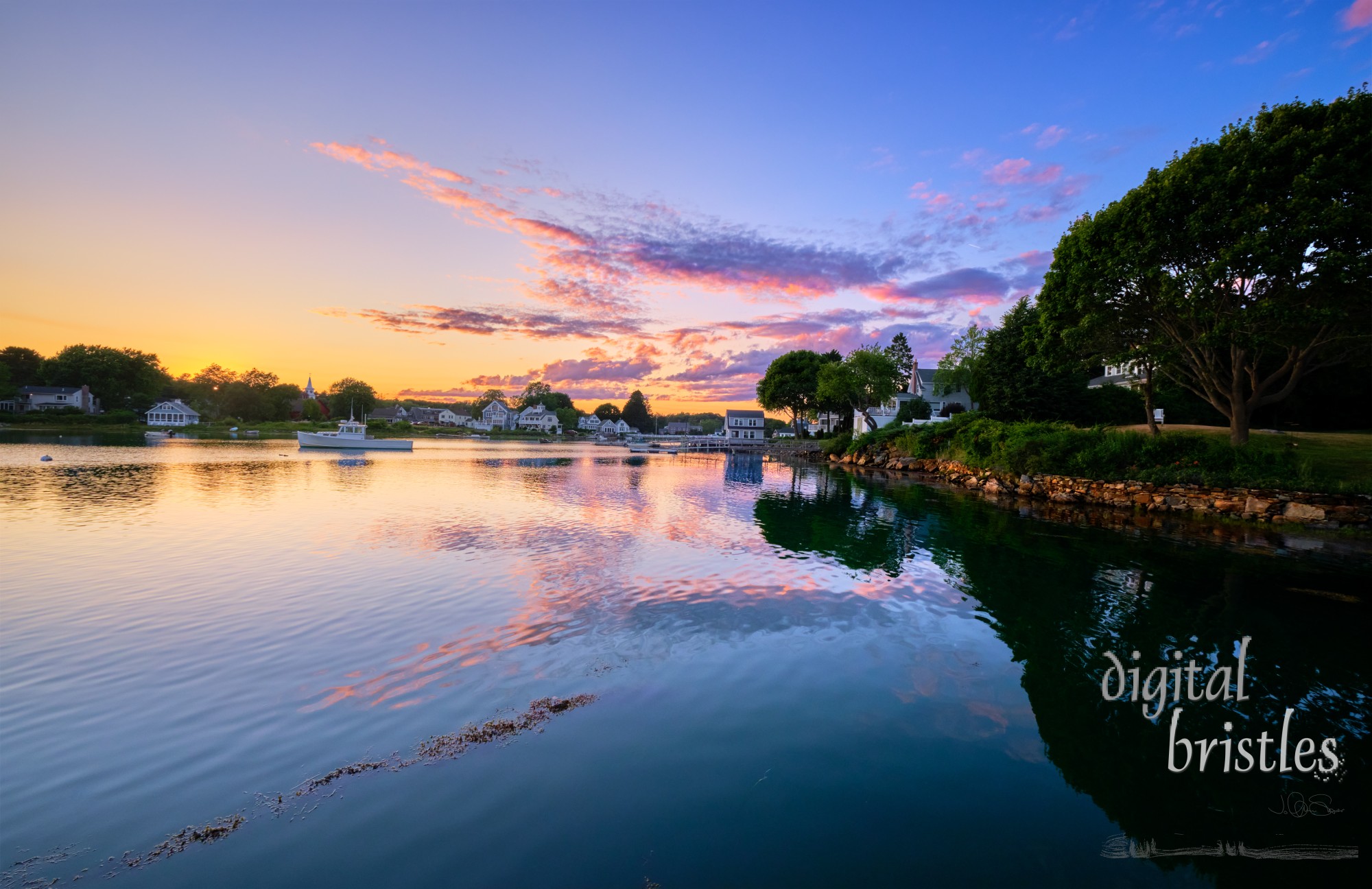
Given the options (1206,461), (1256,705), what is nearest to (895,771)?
(1256,705)

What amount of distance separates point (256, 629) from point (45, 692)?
8.26 feet

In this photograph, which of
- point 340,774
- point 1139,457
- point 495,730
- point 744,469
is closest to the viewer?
point 340,774

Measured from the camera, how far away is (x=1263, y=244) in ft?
67.6

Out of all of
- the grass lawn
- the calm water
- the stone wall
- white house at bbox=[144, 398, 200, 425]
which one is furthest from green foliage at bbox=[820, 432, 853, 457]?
white house at bbox=[144, 398, 200, 425]

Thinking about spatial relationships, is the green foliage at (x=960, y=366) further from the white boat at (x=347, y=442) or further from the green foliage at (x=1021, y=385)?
the white boat at (x=347, y=442)

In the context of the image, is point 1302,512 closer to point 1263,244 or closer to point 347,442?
point 1263,244

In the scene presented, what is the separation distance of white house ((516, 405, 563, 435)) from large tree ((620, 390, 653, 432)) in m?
24.6

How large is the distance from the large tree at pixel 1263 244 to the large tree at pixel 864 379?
4554 centimetres

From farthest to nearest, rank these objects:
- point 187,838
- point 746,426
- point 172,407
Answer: point 746,426 → point 172,407 → point 187,838

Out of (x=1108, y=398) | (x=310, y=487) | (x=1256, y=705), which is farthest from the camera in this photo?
(x=1108, y=398)

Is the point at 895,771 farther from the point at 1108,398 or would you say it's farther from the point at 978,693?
the point at 1108,398

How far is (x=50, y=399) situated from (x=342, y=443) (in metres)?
78.1

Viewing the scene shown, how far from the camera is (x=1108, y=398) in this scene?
1843 inches
